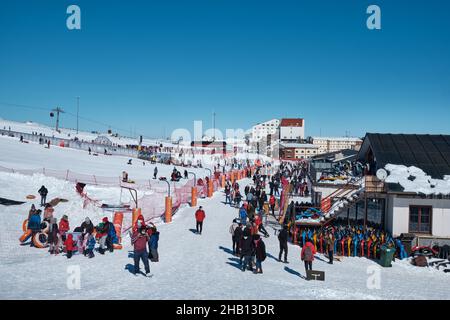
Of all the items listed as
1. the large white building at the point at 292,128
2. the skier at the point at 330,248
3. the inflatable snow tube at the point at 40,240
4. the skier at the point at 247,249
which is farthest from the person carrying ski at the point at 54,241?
the large white building at the point at 292,128

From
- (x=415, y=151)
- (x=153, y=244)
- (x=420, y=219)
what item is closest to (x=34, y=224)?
(x=153, y=244)

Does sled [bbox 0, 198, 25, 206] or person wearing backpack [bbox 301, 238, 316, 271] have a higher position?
sled [bbox 0, 198, 25, 206]

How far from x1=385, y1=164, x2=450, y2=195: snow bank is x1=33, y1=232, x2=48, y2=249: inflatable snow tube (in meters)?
14.5

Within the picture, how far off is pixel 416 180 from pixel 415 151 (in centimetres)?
356

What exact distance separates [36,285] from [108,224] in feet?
12.0

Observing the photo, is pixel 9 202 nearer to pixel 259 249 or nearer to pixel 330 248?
pixel 259 249

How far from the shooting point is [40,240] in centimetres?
1360

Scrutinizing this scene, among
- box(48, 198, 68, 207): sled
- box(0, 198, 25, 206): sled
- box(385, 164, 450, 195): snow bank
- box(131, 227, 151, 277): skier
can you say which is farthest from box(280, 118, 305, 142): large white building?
box(131, 227, 151, 277): skier

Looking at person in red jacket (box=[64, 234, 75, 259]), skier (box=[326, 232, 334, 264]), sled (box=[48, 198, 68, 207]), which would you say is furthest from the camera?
sled (box=[48, 198, 68, 207])

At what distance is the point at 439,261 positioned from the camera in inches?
597

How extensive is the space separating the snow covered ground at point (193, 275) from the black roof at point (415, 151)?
609 cm

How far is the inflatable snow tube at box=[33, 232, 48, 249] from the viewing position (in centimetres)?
1355

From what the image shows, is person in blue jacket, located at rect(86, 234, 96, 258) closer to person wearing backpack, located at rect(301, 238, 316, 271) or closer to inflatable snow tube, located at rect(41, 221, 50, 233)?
inflatable snow tube, located at rect(41, 221, 50, 233)
